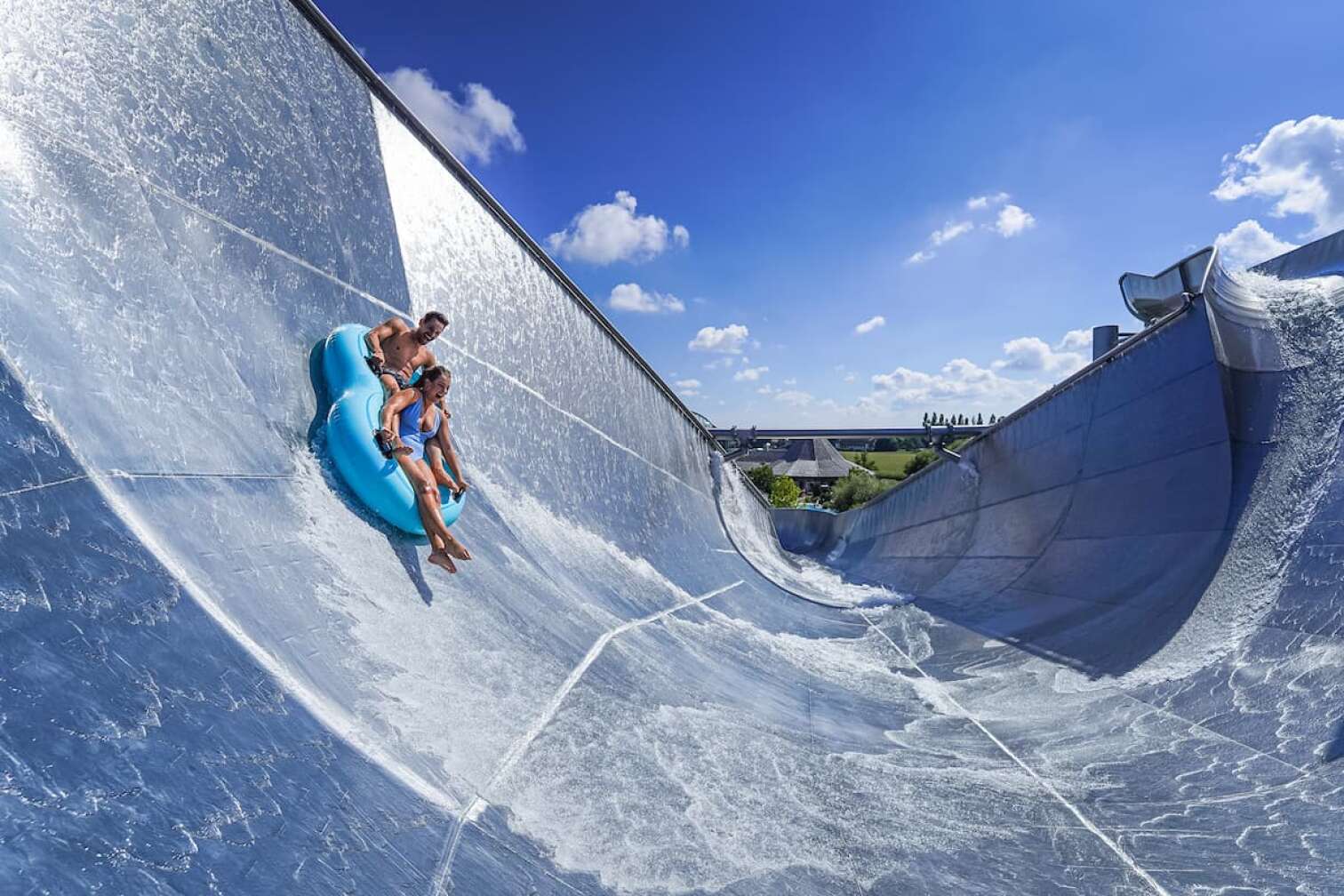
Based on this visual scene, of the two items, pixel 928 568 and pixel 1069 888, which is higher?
pixel 928 568

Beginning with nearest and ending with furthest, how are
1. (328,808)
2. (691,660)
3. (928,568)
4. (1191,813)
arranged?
(328,808)
(1191,813)
(691,660)
(928,568)

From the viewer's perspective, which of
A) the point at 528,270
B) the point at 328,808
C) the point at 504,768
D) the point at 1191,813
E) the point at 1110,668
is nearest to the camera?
the point at 328,808

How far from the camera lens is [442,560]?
3.18m

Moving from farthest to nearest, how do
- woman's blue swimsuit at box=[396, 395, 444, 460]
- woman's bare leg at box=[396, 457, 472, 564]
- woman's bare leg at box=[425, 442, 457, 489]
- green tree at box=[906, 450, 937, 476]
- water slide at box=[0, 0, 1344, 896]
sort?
green tree at box=[906, 450, 937, 476] → woman's bare leg at box=[425, 442, 457, 489] → woman's blue swimsuit at box=[396, 395, 444, 460] → woman's bare leg at box=[396, 457, 472, 564] → water slide at box=[0, 0, 1344, 896]

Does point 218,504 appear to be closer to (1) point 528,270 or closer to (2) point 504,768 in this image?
(2) point 504,768

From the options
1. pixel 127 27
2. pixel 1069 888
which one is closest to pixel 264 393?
pixel 127 27

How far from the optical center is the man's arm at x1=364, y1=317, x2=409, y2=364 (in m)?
3.49

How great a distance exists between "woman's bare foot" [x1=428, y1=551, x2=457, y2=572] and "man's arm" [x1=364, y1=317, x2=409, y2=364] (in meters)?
1.08

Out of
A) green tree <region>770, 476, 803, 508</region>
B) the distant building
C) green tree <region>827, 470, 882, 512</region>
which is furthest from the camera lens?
the distant building

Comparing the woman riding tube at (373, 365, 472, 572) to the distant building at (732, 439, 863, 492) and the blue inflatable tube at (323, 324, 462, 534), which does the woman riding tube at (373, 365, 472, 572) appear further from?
the distant building at (732, 439, 863, 492)

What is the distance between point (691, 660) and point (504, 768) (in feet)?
7.56

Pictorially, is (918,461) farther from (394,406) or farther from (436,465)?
(394,406)

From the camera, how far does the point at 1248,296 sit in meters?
6.02

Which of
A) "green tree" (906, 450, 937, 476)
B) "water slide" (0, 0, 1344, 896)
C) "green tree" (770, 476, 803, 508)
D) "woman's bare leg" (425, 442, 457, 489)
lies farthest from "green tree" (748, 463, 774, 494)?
"woman's bare leg" (425, 442, 457, 489)
